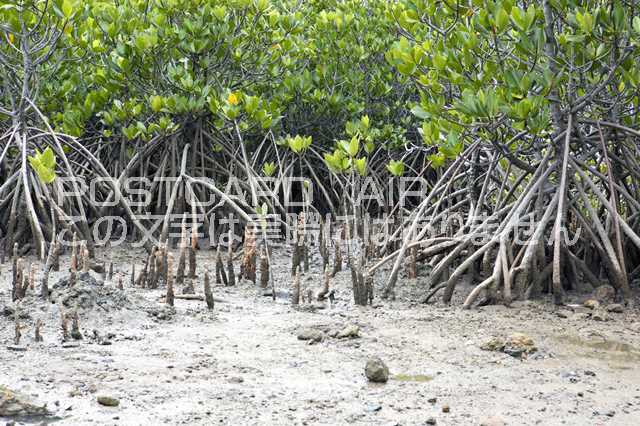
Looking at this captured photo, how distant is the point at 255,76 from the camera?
722 cm

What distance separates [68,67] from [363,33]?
115 inches

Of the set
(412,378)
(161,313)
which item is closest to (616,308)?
(412,378)

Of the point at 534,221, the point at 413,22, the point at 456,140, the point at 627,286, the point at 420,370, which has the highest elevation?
the point at 413,22

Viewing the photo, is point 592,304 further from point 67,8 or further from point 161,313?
point 67,8

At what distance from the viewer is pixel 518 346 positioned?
3.44 meters

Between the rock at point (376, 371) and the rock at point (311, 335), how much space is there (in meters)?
0.57

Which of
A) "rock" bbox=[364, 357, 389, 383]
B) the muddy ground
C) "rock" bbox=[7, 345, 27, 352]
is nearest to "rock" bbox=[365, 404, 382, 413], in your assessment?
the muddy ground

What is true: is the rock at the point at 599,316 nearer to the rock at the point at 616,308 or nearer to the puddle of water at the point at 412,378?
the rock at the point at 616,308

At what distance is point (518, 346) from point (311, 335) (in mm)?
894

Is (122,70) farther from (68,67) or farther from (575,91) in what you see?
(575,91)

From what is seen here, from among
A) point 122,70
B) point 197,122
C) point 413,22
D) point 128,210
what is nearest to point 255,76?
point 197,122

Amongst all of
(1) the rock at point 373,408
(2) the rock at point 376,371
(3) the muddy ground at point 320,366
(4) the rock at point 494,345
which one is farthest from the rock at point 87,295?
(4) the rock at point 494,345

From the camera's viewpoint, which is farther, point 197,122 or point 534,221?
point 197,122

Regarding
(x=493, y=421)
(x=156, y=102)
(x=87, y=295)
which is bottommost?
(x=493, y=421)
